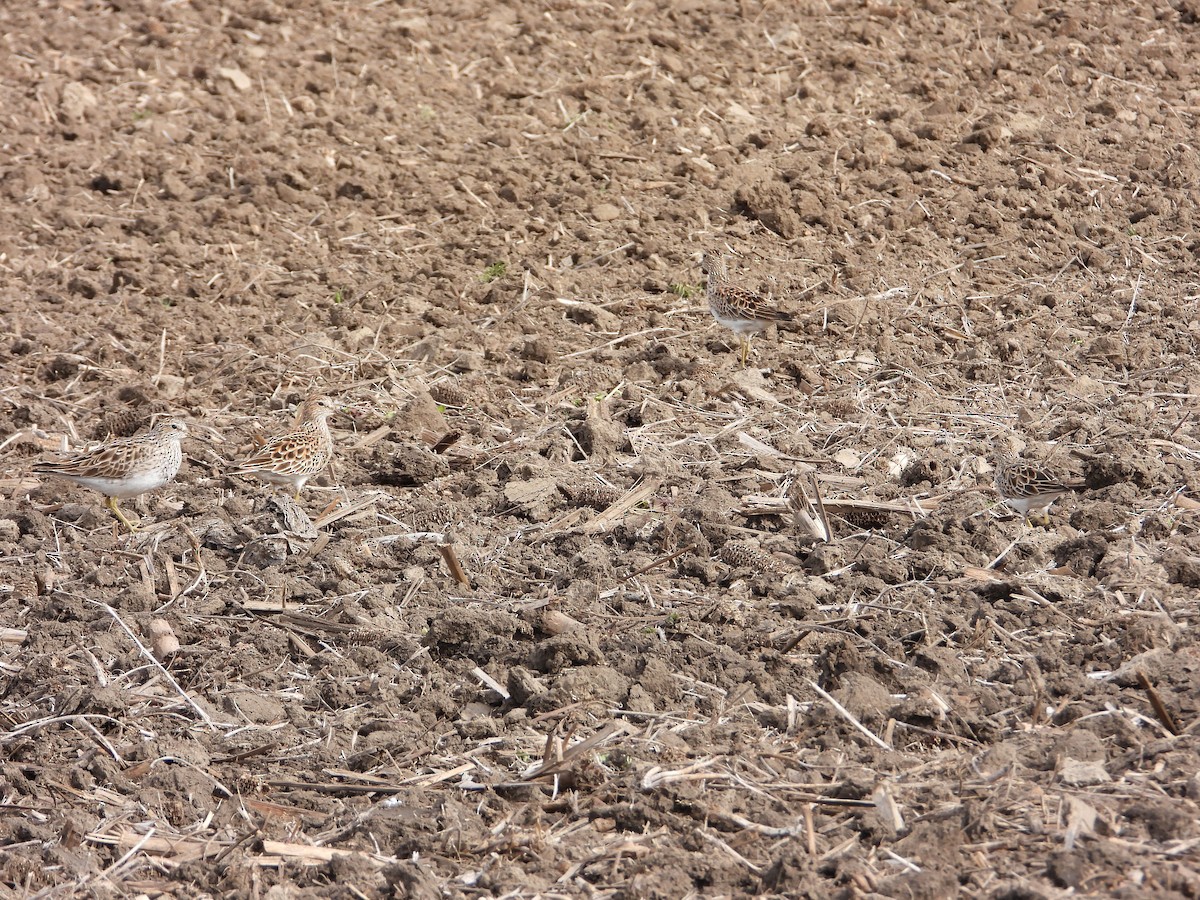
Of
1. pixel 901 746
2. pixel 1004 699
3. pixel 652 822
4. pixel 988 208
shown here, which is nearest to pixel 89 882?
pixel 652 822

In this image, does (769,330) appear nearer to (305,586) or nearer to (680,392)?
(680,392)

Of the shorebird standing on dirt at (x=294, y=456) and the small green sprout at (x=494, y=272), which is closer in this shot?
the shorebird standing on dirt at (x=294, y=456)

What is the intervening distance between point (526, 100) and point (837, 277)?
462cm

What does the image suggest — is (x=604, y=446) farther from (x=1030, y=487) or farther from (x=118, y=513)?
(x=118, y=513)

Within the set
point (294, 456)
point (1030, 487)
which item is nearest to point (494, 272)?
Answer: point (294, 456)

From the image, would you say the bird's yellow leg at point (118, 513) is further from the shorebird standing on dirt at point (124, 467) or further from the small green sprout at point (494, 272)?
the small green sprout at point (494, 272)

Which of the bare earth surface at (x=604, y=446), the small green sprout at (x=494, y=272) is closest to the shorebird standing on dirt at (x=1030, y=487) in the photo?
the bare earth surface at (x=604, y=446)

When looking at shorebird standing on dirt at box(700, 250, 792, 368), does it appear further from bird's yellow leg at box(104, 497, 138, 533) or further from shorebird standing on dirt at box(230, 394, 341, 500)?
bird's yellow leg at box(104, 497, 138, 533)

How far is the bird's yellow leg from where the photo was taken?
8.08m

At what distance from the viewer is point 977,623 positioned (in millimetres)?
6047

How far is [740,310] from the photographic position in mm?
9656

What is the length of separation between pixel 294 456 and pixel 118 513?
1.20 meters

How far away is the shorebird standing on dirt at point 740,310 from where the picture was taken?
9672mm

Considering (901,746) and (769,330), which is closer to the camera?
(901,746)
